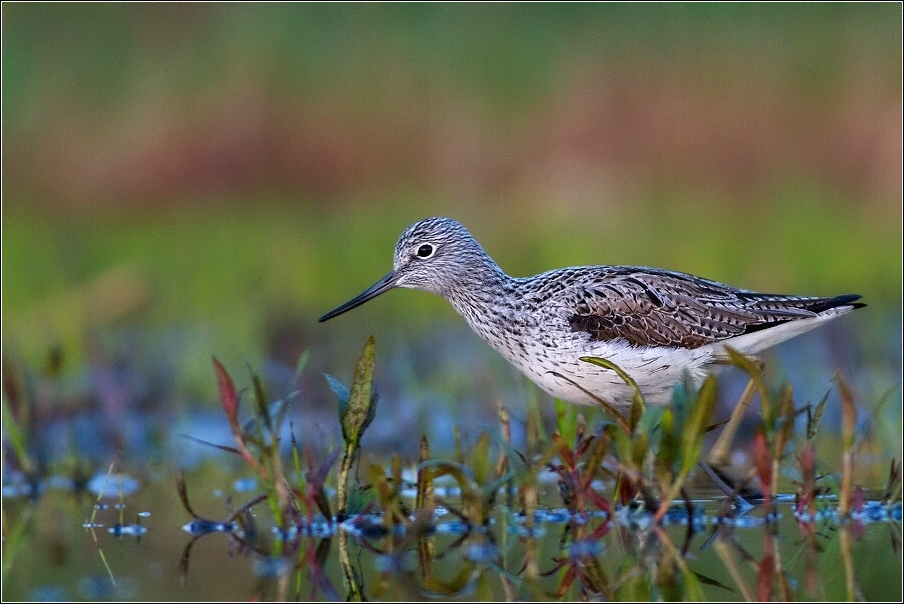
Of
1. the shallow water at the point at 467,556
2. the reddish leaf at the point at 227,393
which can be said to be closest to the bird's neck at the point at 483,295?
the shallow water at the point at 467,556

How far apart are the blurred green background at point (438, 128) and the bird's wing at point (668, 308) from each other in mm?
5356

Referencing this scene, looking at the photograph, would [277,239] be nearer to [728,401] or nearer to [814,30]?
[728,401]

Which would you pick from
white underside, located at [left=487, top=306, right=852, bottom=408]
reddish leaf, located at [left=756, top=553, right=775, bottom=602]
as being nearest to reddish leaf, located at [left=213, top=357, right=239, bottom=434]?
white underside, located at [left=487, top=306, right=852, bottom=408]

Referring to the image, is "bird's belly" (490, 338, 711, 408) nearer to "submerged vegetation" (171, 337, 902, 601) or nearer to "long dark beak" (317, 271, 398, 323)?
"submerged vegetation" (171, 337, 902, 601)

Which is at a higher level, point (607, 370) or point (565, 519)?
point (607, 370)

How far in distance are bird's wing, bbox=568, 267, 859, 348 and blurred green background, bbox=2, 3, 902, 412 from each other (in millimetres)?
5356

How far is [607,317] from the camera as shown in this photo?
6.34 m

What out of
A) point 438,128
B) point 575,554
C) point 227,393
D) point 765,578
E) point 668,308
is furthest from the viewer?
point 438,128

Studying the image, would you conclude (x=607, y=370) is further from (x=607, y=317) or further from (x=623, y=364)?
(x=607, y=317)

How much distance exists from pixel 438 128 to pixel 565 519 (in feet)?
26.2

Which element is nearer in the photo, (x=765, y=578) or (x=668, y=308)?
(x=765, y=578)

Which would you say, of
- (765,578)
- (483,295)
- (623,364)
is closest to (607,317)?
(623,364)

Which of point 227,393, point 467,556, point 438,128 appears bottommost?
point 467,556

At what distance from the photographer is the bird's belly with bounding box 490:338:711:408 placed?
6074 mm
